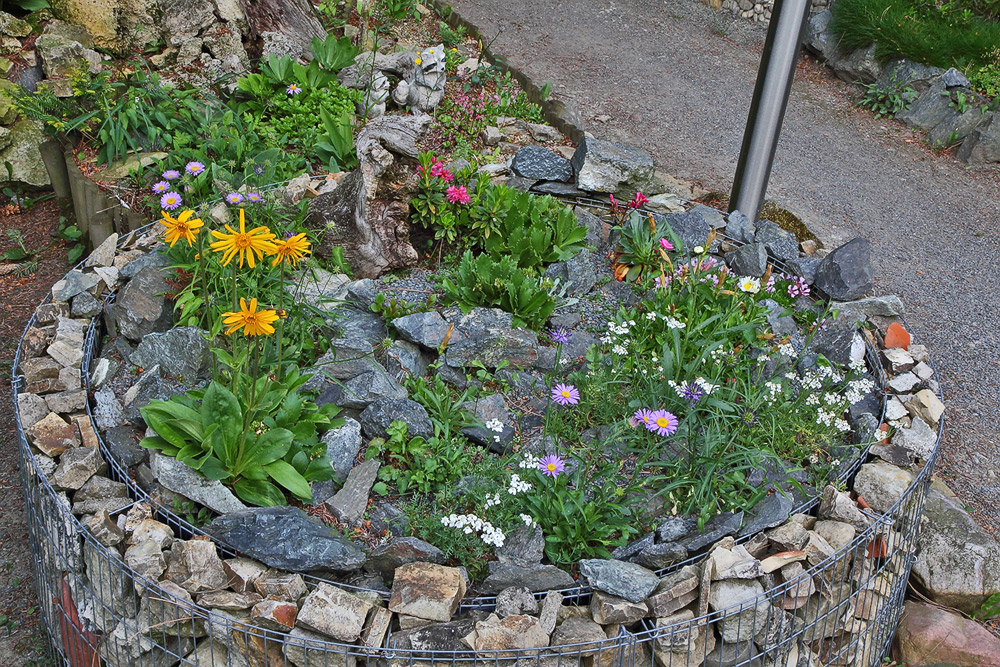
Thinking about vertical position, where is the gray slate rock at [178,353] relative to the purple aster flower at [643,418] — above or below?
below

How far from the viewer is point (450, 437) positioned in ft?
11.7

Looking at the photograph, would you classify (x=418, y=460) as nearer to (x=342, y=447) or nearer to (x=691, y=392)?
(x=342, y=447)

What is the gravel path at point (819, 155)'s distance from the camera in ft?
15.7

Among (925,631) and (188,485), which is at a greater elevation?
(188,485)

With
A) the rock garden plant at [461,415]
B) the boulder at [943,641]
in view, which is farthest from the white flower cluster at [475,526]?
the boulder at [943,641]

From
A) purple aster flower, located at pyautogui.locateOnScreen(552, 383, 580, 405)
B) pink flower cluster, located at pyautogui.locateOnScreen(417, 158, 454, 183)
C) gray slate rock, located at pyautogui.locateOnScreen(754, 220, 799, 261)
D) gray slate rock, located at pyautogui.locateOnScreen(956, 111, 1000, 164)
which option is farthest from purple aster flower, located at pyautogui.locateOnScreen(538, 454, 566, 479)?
gray slate rock, located at pyautogui.locateOnScreen(956, 111, 1000, 164)

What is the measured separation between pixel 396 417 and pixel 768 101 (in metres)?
2.69

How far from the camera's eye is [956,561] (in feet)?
11.8

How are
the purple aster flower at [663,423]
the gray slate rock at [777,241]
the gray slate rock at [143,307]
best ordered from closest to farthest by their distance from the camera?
the purple aster flower at [663,423]
the gray slate rock at [143,307]
the gray slate rock at [777,241]

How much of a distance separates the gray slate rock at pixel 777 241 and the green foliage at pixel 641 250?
22.3 inches

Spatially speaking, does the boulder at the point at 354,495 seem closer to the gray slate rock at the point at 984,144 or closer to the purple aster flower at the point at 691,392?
the purple aster flower at the point at 691,392

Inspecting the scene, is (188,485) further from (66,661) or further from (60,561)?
(66,661)

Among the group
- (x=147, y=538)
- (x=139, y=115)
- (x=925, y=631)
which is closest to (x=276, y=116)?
(x=139, y=115)

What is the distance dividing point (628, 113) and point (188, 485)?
4.88m
